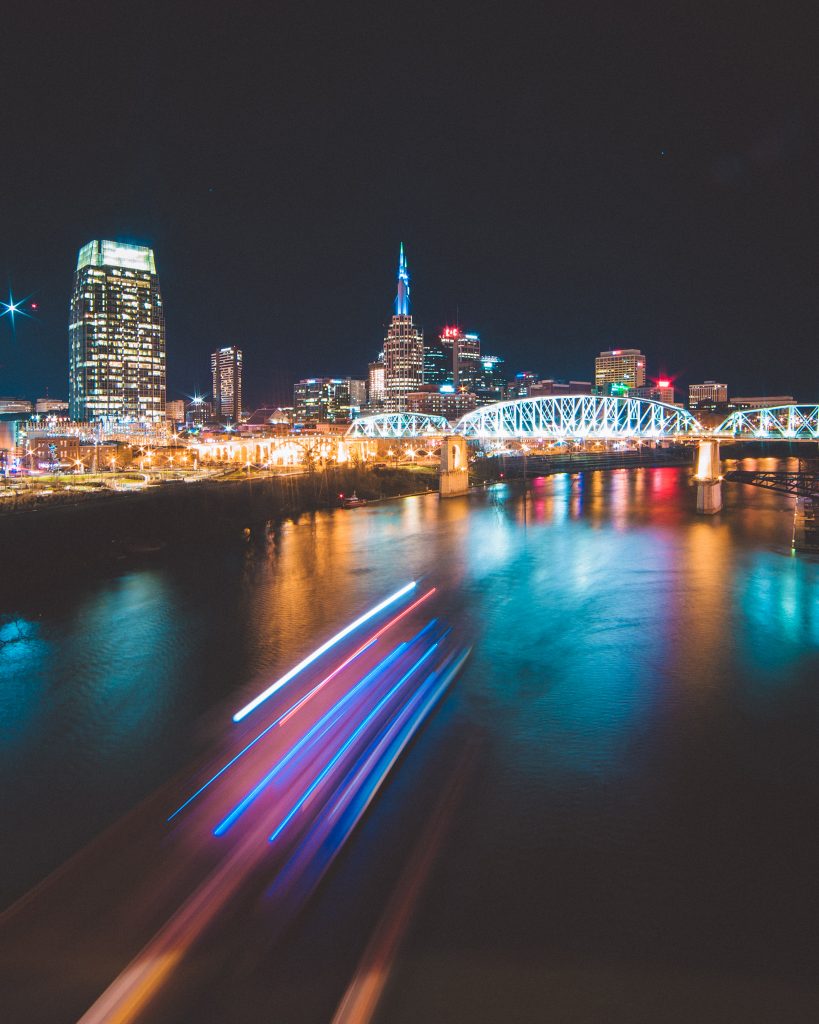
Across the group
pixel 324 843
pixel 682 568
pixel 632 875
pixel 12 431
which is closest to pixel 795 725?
pixel 632 875

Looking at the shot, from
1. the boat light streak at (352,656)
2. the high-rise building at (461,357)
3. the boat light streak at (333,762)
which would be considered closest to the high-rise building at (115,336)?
the high-rise building at (461,357)

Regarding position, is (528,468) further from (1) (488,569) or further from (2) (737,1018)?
(2) (737,1018)

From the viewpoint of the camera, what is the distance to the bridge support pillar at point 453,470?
126 feet

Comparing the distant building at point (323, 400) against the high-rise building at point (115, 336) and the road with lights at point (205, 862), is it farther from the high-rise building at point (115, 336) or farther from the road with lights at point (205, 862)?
the road with lights at point (205, 862)

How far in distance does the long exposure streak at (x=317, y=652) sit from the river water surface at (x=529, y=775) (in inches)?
12.2

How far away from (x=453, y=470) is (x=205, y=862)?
3499 centimetres

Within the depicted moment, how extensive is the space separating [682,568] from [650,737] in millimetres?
11204

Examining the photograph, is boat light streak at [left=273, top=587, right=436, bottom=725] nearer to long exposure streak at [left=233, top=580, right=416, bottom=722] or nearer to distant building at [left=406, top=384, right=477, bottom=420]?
long exposure streak at [left=233, top=580, right=416, bottom=722]

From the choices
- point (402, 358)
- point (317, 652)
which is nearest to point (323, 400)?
point (402, 358)

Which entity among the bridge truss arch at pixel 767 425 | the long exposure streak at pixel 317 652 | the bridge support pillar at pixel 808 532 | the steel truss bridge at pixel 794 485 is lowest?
the long exposure streak at pixel 317 652

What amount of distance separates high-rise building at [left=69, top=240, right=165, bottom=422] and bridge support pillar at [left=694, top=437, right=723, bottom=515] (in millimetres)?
65162

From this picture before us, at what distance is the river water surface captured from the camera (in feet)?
12.8

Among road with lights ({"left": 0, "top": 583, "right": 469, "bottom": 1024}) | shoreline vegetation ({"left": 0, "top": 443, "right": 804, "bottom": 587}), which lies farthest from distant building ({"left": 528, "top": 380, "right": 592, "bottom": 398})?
road with lights ({"left": 0, "top": 583, "right": 469, "bottom": 1024})

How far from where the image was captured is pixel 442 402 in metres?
Result: 111
